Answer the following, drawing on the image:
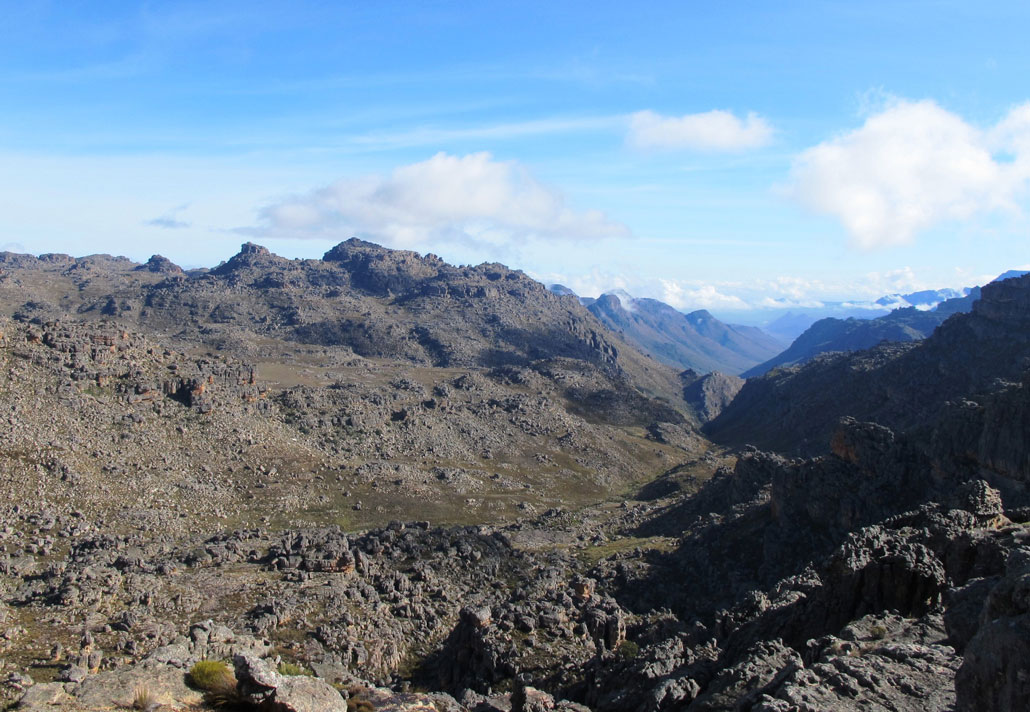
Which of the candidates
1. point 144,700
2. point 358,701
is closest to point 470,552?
point 358,701

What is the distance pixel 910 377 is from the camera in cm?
13900

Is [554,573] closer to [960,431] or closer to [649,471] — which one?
[960,431]

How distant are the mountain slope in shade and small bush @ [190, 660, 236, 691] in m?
114

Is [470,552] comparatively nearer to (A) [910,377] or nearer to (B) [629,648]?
(B) [629,648]

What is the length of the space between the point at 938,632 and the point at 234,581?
152 ft

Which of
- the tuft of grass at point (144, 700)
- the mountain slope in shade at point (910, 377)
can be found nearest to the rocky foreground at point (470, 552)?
the tuft of grass at point (144, 700)

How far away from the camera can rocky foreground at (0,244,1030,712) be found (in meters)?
22.2

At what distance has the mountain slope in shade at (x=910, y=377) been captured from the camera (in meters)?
125

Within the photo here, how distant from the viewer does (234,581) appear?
52250 mm

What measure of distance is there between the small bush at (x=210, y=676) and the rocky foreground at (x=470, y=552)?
0.24 m

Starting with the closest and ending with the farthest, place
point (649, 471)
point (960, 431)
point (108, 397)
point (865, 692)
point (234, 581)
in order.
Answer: point (865, 692) < point (234, 581) < point (960, 431) < point (108, 397) < point (649, 471)

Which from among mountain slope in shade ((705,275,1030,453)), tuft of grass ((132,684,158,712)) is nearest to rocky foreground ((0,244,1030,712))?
tuft of grass ((132,684,158,712))

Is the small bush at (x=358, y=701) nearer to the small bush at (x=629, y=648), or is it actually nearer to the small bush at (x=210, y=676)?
the small bush at (x=210, y=676)

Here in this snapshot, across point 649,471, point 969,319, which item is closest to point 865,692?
point 649,471
